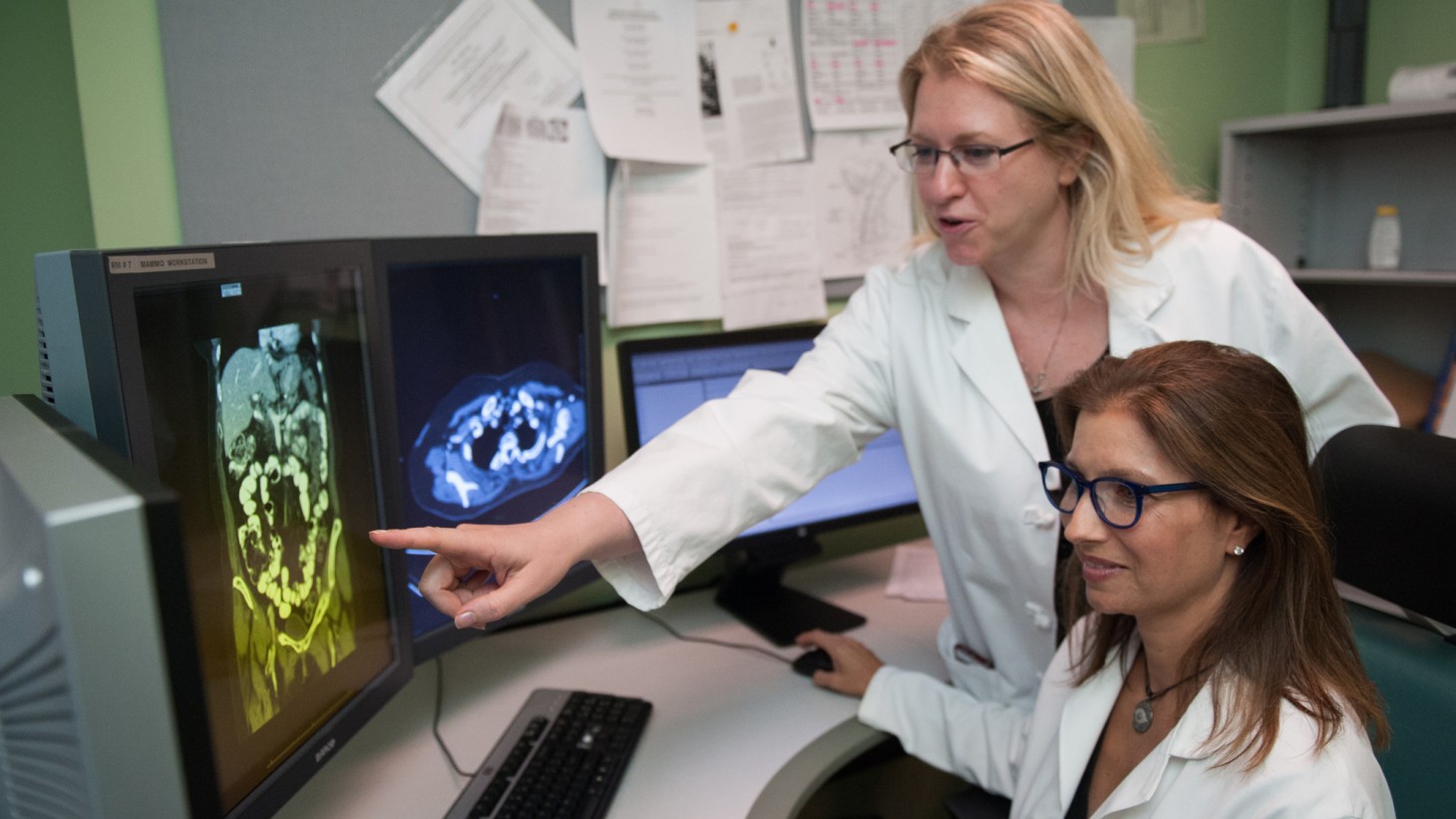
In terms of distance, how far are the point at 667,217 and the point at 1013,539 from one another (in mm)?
764

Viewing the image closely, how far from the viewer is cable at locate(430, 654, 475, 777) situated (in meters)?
1.16

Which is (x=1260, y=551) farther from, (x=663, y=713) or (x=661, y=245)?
(x=661, y=245)

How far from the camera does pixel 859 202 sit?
1.83 metres

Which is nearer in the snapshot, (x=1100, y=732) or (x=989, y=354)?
(x=1100, y=732)

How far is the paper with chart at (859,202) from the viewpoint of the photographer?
5.86 feet

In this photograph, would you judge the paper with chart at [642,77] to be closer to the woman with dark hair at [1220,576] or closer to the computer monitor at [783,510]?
the computer monitor at [783,510]

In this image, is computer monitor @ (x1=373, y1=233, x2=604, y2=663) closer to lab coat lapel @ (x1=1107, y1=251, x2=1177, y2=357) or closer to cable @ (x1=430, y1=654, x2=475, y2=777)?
cable @ (x1=430, y1=654, x2=475, y2=777)

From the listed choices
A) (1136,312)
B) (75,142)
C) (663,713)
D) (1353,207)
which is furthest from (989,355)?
(1353,207)

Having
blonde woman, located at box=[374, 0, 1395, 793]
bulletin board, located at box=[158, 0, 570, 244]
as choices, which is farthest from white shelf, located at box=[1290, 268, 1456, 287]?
bulletin board, located at box=[158, 0, 570, 244]

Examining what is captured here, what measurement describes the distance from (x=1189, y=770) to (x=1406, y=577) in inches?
11.1

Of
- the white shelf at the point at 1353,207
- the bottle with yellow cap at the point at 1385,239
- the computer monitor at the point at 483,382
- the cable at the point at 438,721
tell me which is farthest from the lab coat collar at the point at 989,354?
the bottle with yellow cap at the point at 1385,239

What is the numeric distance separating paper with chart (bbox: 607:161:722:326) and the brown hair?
0.84m

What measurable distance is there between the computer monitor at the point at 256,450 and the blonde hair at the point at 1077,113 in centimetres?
76

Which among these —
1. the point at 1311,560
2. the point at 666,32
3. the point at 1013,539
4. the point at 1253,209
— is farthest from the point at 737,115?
the point at 1253,209
